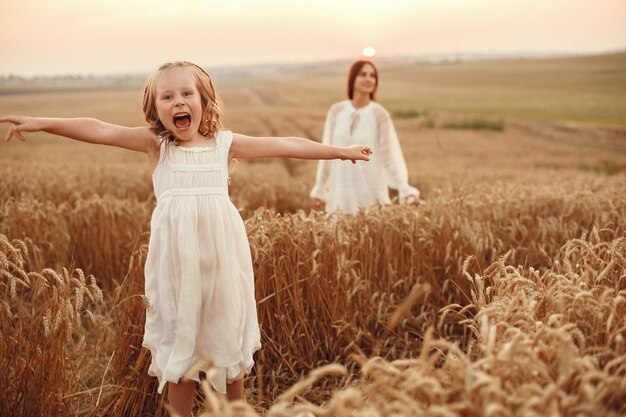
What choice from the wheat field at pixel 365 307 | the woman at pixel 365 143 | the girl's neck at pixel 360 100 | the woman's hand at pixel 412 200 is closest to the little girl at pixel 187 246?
the wheat field at pixel 365 307

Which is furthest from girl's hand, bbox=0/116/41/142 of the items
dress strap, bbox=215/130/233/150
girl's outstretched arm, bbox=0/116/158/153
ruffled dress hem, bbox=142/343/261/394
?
ruffled dress hem, bbox=142/343/261/394

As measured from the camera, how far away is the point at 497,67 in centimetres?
8606

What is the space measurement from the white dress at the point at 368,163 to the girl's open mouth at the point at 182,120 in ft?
9.56

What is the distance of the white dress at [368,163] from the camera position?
524cm

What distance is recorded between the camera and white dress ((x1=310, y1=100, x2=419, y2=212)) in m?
5.24

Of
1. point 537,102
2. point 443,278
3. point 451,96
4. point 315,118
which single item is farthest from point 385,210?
point 451,96

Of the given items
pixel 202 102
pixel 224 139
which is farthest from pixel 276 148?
pixel 202 102

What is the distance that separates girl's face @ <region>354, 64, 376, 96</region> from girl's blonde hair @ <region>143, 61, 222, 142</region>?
284cm

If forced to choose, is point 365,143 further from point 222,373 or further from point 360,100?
point 222,373

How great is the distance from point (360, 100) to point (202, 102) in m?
3.02

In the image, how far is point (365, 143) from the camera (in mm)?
5203

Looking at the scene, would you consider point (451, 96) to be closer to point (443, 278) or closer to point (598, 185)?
point (598, 185)

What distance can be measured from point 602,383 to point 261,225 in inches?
84.0

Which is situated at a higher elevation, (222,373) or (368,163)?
(368,163)
